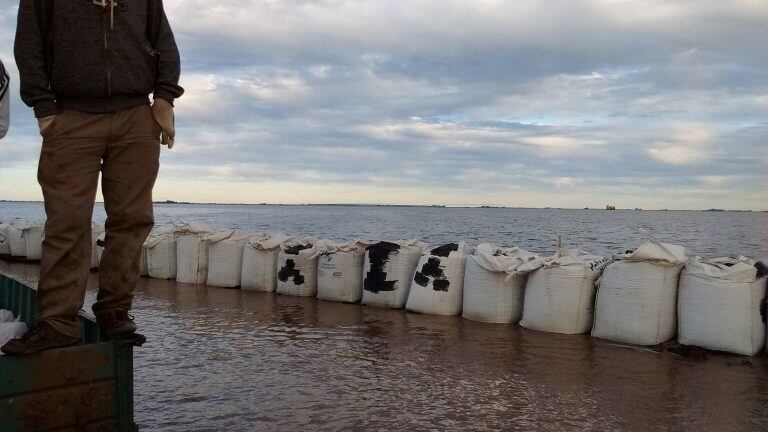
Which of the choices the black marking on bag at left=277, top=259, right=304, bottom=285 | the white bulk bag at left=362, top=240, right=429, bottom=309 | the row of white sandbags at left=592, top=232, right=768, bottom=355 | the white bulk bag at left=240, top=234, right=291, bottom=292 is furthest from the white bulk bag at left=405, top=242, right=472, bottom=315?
the white bulk bag at left=240, top=234, right=291, bottom=292

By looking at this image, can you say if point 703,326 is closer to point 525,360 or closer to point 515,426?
point 525,360

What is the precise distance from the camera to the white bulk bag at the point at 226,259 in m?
8.62

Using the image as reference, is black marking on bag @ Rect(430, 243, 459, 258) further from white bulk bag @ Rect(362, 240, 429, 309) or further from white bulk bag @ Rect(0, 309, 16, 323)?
white bulk bag @ Rect(0, 309, 16, 323)

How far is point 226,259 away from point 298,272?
1.34 m

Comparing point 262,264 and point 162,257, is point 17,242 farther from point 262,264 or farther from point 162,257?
point 262,264

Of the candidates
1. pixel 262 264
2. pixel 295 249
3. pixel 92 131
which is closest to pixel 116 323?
pixel 92 131

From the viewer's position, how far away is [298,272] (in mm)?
7934

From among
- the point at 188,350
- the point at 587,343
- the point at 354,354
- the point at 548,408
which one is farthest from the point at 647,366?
the point at 188,350

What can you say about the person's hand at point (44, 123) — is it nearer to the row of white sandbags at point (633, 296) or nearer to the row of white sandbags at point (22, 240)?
the row of white sandbags at point (633, 296)

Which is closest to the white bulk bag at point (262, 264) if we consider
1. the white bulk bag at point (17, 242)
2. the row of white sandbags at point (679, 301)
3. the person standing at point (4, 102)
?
the row of white sandbags at point (679, 301)

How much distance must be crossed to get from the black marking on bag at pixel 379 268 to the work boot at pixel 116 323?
15.4 ft

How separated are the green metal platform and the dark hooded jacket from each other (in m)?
0.92

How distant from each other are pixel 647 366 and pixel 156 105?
13.7 feet

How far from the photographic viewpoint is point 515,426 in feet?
11.6
